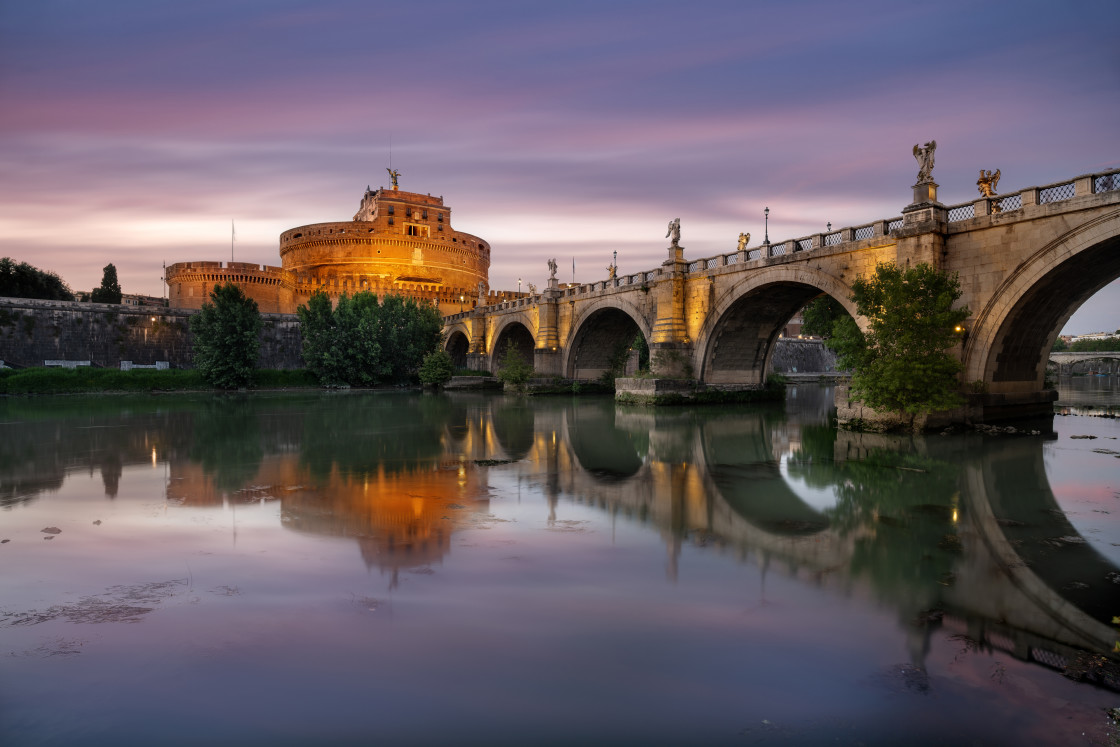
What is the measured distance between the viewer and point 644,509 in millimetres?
8711

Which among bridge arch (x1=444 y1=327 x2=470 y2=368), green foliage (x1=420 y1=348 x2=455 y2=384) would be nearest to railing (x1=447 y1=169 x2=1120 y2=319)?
green foliage (x1=420 y1=348 x2=455 y2=384)

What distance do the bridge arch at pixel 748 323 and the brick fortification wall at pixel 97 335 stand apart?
39520mm

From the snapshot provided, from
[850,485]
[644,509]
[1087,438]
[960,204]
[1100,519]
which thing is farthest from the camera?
[960,204]

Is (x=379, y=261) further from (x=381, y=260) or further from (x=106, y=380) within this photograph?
(x=106, y=380)

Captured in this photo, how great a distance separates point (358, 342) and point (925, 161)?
36284 millimetres

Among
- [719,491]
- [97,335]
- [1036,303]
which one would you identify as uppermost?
[97,335]

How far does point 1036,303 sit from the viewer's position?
18.1m

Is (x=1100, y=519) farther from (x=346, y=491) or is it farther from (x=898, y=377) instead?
(x=346, y=491)

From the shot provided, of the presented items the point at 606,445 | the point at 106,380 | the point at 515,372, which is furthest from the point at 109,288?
the point at 606,445

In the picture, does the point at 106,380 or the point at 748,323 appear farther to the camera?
the point at 106,380

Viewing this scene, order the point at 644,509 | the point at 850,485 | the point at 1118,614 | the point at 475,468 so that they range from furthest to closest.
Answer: the point at 475,468 → the point at 850,485 → the point at 644,509 → the point at 1118,614

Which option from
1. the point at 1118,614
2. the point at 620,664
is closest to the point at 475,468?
the point at 620,664

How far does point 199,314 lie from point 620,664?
178 feet

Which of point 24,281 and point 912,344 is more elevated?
point 24,281
